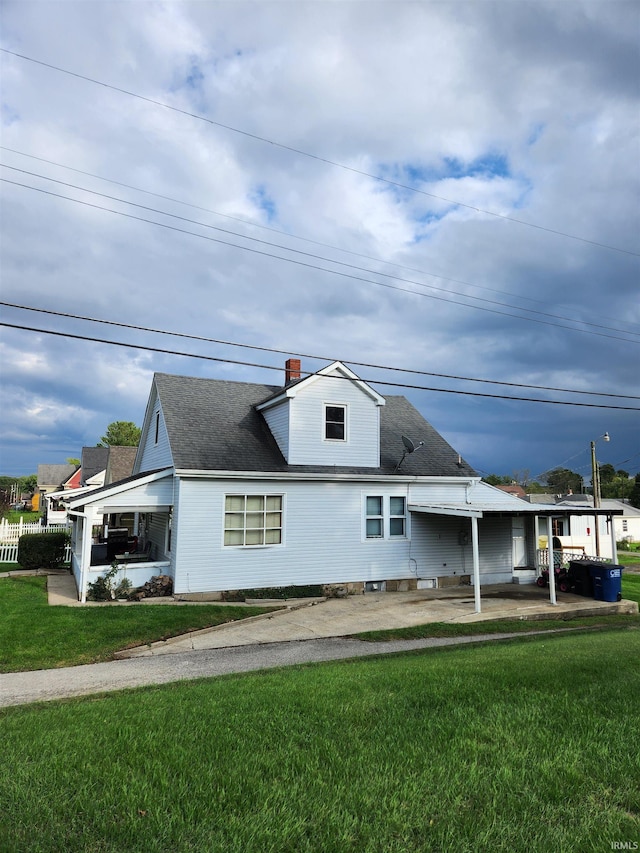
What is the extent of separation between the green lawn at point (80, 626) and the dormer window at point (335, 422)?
628 centimetres

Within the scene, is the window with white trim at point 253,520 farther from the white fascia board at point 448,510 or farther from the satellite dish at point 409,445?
the satellite dish at point 409,445

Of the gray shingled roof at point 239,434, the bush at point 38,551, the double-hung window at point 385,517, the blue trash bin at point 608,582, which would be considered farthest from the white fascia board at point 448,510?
the bush at point 38,551

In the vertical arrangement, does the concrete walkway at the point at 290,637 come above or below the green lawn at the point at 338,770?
below

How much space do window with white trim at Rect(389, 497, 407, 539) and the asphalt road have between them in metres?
6.62

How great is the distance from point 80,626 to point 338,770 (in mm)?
9564

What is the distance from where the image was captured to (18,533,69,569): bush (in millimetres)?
21047

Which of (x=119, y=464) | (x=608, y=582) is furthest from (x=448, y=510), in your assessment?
(x=119, y=464)

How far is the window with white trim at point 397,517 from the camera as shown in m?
18.8

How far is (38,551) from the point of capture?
21.0 m

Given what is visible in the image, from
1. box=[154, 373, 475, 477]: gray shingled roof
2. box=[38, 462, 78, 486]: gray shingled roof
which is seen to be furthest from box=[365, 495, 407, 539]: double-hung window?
box=[38, 462, 78, 486]: gray shingled roof

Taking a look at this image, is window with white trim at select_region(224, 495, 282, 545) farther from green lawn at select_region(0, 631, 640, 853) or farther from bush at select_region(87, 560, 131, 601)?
green lawn at select_region(0, 631, 640, 853)

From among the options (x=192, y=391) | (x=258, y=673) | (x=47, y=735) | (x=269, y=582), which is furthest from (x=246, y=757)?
(x=192, y=391)

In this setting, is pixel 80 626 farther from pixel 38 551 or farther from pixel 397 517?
pixel 38 551

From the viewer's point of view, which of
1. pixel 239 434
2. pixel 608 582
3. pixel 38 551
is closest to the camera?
pixel 608 582
